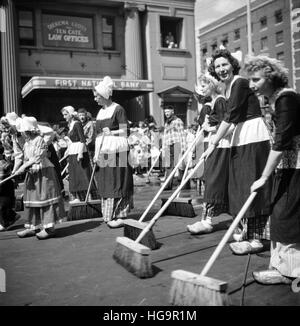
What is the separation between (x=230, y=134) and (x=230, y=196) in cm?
66

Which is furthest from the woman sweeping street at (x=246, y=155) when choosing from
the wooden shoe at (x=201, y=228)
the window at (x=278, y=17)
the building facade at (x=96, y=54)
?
the window at (x=278, y=17)

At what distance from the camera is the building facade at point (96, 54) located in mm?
17297

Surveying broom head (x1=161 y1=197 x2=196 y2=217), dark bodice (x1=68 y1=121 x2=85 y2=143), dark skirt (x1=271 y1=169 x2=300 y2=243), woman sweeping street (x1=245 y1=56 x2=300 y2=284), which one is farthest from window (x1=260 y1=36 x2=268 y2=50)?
dark skirt (x1=271 y1=169 x2=300 y2=243)

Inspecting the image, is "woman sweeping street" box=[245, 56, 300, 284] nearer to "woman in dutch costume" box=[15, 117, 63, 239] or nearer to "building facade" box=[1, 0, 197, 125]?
"woman in dutch costume" box=[15, 117, 63, 239]

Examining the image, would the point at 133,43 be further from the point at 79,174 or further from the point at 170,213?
the point at 170,213

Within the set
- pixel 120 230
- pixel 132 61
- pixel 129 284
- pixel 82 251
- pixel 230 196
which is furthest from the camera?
pixel 132 61

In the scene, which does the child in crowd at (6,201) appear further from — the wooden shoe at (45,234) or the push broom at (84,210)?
the wooden shoe at (45,234)

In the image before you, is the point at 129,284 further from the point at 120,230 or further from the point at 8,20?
the point at 8,20

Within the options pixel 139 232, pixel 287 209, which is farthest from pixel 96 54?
pixel 287 209

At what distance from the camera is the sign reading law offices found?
61.7 ft

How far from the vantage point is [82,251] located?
4602 mm

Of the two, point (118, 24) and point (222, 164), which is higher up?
point (118, 24)

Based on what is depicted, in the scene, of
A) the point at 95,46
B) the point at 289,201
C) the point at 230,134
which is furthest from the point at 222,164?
the point at 95,46

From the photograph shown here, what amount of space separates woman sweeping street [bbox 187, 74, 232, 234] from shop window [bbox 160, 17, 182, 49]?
1672 cm
